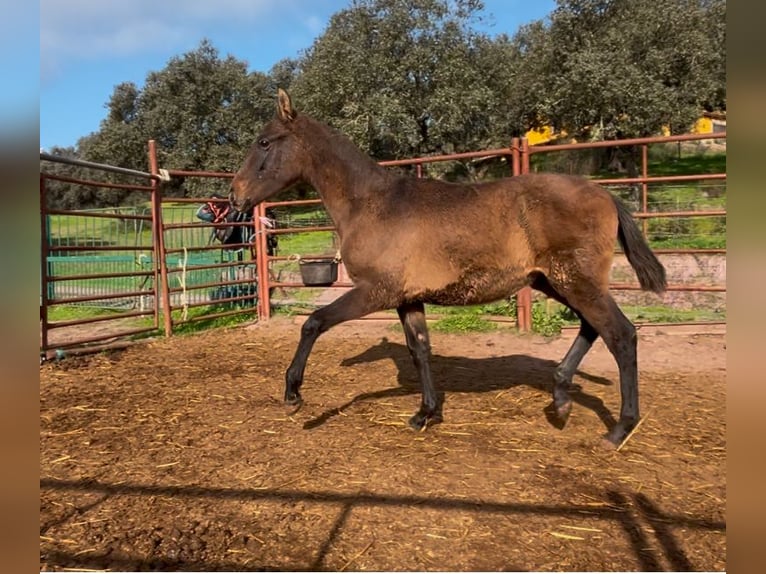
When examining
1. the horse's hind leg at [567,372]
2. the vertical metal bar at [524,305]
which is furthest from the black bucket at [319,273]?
the horse's hind leg at [567,372]

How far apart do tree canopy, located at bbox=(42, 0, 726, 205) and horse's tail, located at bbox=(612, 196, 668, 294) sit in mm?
17377

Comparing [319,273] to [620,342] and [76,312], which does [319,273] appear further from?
[76,312]

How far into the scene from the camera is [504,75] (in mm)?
22844

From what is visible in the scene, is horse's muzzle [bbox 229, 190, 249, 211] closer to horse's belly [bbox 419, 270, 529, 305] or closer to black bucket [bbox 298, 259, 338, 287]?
horse's belly [bbox 419, 270, 529, 305]

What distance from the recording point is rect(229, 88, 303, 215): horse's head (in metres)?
4.18

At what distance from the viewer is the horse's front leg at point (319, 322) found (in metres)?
3.62

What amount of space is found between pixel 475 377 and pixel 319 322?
88.2 inches

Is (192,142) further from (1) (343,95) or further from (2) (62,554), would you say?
(2) (62,554)

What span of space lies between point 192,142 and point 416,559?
30922mm

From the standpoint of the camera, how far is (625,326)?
11.8 ft

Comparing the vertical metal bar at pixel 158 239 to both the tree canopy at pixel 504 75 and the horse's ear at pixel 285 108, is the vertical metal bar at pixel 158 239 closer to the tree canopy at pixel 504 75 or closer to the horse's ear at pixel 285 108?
the horse's ear at pixel 285 108

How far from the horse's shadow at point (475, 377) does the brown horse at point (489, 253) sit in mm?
461

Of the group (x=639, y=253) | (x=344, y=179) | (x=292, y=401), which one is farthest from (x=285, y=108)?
(x=639, y=253)
